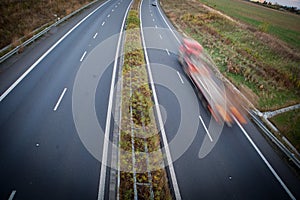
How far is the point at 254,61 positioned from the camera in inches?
816

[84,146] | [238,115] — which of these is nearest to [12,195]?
[84,146]

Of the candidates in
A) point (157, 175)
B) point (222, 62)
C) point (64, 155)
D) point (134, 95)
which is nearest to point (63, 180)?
point (64, 155)

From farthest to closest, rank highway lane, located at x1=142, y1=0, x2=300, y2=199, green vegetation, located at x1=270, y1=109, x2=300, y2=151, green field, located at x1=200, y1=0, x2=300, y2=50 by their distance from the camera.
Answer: green field, located at x1=200, y1=0, x2=300, y2=50, green vegetation, located at x1=270, y1=109, x2=300, y2=151, highway lane, located at x1=142, y1=0, x2=300, y2=199

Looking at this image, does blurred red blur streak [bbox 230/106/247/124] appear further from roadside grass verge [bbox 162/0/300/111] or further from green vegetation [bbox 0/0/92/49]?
green vegetation [bbox 0/0/92/49]

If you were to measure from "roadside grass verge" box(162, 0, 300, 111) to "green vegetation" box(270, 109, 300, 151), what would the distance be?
0.91 meters

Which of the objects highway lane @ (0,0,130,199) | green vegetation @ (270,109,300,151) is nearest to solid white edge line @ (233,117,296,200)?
green vegetation @ (270,109,300,151)

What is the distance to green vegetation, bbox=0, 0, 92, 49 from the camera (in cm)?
1805

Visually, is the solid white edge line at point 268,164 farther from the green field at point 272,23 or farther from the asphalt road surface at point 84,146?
the green field at point 272,23

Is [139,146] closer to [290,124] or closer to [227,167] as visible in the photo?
[227,167]

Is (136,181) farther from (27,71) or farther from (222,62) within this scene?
(222,62)

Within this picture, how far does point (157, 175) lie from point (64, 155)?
3672 millimetres

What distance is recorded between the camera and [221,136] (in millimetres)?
10469

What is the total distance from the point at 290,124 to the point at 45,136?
13544 mm

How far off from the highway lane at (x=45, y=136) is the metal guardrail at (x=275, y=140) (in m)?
→ 8.98
